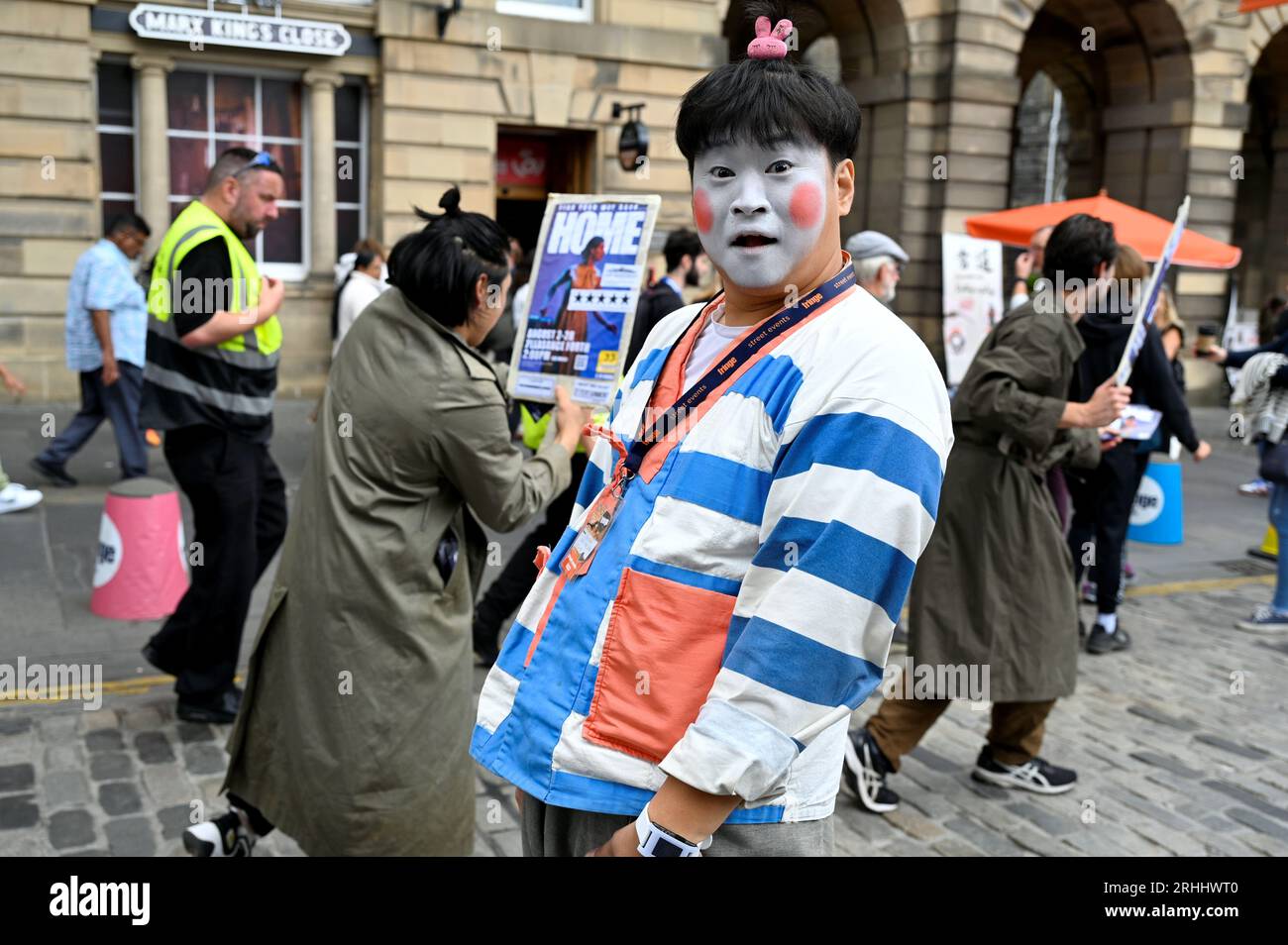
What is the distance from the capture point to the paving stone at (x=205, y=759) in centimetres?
423

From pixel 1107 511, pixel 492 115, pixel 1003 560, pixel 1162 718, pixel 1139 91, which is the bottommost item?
pixel 1162 718

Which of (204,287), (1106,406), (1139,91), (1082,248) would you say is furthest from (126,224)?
(1139,91)

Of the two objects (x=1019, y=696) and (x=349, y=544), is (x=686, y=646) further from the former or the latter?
(x=1019, y=696)

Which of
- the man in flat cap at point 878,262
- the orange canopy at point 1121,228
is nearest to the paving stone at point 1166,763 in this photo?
the man in flat cap at point 878,262

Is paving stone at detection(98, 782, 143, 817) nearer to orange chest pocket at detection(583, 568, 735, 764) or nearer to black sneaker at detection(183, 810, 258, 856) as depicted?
black sneaker at detection(183, 810, 258, 856)

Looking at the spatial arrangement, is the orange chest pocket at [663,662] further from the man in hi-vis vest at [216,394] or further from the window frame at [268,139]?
the window frame at [268,139]

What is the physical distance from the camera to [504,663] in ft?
6.28

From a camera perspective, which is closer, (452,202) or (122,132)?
(452,202)

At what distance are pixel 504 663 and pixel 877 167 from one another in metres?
17.3

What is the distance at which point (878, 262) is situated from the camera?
5258 mm

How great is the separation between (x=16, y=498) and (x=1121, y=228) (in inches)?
342

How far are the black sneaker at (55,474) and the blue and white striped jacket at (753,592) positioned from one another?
317 inches

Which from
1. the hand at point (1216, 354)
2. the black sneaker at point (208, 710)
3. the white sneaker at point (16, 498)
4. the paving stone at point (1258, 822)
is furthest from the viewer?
the white sneaker at point (16, 498)

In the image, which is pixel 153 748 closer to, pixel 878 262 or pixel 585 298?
pixel 585 298
